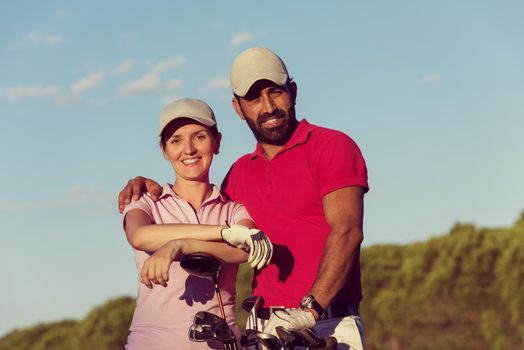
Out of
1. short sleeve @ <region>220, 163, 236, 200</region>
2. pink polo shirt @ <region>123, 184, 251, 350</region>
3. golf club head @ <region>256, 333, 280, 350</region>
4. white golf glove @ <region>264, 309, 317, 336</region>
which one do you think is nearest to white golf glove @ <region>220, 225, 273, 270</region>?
white golf glove @ <region>264, 309, 317, 336</region>

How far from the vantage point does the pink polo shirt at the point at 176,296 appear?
6.19 meters

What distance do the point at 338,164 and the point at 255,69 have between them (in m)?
0.85

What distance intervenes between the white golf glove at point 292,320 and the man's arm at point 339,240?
0.76 ft

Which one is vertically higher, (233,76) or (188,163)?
(233,76)

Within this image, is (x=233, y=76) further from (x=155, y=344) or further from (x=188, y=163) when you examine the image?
(x=155, y=344)

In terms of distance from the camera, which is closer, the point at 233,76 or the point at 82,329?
the point at 233,76

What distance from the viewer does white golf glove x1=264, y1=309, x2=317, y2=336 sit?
5582 millimetres

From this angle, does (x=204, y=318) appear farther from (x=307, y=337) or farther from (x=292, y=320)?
(x=307, y=337)

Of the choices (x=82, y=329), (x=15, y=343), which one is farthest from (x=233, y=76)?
(x=15, y=343)

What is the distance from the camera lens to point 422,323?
26609 mm

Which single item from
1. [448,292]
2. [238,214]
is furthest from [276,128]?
[448,292]

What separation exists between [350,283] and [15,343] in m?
29.6

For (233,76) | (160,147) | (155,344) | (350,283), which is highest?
(233,76)

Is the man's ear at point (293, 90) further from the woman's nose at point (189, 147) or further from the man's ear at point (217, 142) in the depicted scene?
the woman's nose at point (189, 147)
